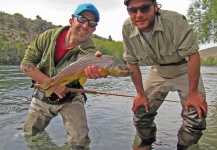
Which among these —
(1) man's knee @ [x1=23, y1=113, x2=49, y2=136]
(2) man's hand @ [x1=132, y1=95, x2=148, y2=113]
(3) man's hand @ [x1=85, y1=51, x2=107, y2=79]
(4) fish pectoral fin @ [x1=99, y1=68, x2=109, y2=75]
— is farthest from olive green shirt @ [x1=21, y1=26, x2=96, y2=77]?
(2) man's hand @ [x1=132, y1=95, x2=148, y2=113]

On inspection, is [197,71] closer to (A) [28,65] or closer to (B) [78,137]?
(B) [78,137]

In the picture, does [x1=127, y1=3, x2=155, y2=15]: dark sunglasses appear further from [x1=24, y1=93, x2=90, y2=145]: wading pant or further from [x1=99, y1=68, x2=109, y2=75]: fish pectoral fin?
[x1=24, y1=93, x2=90, y2=145]: wading pant

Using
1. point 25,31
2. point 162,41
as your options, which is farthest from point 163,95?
point 25,31

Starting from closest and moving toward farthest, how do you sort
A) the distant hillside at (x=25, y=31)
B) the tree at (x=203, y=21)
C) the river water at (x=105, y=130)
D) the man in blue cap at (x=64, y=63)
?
the man in blue cap at (x=64, y=63) < the river water at (x=105, y=130) < the tree at (x=203, y=21) < the distant hillside at (x=25, y=31)

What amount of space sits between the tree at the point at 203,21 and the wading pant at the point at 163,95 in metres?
25.0

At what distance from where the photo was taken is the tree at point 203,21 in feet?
93.2

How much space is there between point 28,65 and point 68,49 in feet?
2.23

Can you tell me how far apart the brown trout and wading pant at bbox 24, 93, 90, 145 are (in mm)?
497

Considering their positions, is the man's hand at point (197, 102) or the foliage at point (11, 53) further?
the foliage at point (11, 53)

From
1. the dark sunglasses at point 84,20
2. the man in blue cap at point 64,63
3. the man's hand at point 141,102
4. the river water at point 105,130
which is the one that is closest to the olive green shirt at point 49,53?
the man in blue cap at point 64,63

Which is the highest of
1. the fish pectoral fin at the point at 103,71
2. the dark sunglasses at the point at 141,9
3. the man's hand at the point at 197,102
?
the dark sunglasses at the point at 141,9

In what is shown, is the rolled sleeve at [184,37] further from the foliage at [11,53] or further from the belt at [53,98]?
the foliage at [11,53]

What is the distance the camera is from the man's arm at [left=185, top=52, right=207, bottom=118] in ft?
13.6

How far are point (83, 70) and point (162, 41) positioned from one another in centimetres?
131
